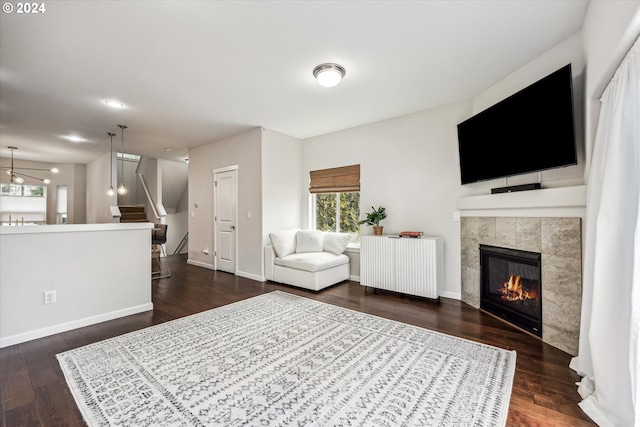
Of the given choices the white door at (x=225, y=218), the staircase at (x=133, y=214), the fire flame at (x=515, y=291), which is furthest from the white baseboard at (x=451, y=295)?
the staircase at (x=133, y=214)

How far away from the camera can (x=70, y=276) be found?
2805 millimetres

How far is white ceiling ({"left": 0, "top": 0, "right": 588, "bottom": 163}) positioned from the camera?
2.02 meters

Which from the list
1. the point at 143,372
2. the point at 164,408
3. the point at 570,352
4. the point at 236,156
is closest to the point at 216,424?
the point at 164,408

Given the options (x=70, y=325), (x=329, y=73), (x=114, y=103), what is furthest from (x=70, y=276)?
(x=329, y=73)

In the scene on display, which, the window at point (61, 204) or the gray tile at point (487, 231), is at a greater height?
the window at point (61, 204)

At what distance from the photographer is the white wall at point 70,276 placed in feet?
8.18

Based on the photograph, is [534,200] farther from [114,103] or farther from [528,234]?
[114,103]

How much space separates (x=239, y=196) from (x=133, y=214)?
4.62 metres

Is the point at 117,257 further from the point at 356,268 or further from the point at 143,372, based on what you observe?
the point at 356,268

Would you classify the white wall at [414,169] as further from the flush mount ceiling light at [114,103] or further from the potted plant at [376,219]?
the flush mount ceiling light at [114,103]

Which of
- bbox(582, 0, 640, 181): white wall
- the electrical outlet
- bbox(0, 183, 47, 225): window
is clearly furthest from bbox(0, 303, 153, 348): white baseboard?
bbox(0, 183, 47, 225): window

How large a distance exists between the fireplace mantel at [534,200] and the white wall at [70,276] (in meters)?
4.04

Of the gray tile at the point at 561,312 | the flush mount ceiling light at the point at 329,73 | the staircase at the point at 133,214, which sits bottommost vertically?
the gray tile at the point at 561,312

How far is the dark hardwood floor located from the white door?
0.86 meters
